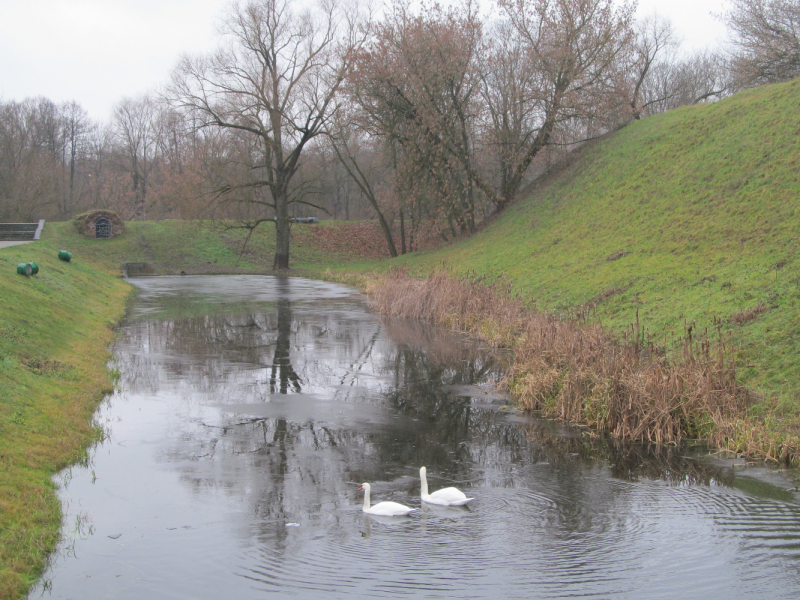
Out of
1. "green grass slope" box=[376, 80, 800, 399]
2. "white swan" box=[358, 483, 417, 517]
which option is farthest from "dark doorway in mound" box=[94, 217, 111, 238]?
"white swan" box=[358, 483, 417, 517]

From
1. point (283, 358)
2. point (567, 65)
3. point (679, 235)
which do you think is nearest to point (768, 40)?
point (567, 65)

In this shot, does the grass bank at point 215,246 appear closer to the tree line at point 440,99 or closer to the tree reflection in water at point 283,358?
the tree line at point 440,99

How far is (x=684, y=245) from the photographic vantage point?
795 inches

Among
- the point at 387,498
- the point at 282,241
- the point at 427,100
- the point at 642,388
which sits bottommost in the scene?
the point at 387,498

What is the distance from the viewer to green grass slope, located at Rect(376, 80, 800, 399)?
13305 mm

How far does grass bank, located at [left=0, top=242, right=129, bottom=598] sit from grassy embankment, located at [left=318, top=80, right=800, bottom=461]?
7127 mm

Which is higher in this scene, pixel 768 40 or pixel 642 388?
pixel 768 40

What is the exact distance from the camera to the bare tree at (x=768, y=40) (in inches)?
1218

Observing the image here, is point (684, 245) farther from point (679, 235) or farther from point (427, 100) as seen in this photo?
point (427, 100)

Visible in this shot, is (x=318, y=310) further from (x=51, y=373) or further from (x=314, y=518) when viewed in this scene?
(x=314, y=518)

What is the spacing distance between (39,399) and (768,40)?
3368 centimetres

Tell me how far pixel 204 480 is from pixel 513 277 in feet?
58.9

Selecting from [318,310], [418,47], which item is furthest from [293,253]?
[318,310]

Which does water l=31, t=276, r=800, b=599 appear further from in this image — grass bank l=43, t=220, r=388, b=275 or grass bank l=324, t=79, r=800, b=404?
grass bank l=43, t=220, r=388, b=275
